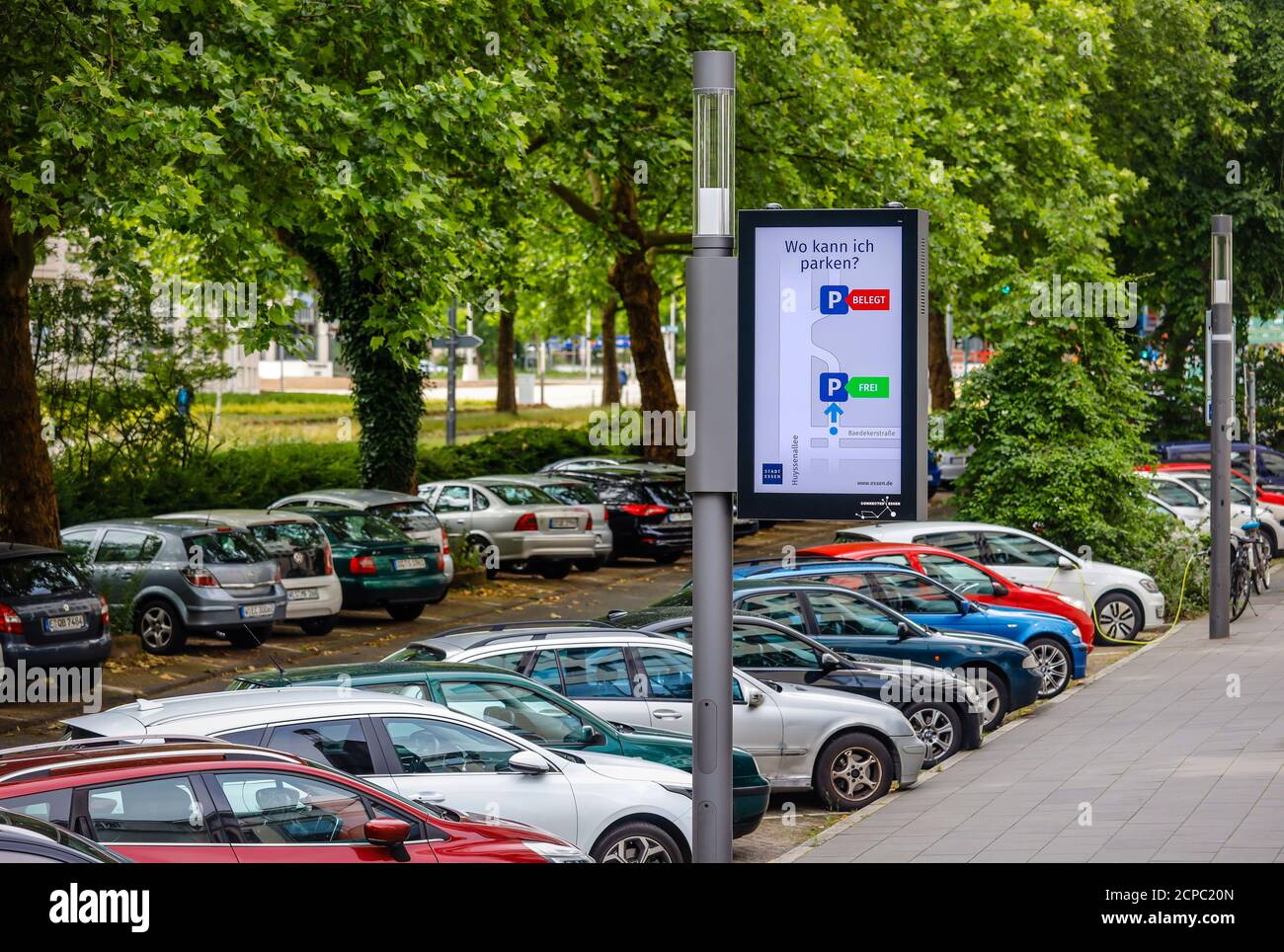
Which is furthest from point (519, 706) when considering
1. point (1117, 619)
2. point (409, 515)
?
point (1117, 619)

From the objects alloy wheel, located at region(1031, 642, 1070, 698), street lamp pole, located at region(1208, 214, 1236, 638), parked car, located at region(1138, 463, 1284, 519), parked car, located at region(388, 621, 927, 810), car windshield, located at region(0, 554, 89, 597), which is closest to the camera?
parked car, located at region(388, 621, 927, 810)

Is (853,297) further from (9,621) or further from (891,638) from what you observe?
(9,621)

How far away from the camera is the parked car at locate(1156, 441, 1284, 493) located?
33.4 metres

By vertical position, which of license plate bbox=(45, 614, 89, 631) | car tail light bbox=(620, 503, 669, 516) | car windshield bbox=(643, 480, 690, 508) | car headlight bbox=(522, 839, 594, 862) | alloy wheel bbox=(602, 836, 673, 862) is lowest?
alloy wheel bbox=(602, 836, 673, 862)

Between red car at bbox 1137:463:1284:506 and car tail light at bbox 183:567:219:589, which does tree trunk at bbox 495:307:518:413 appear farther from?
car tail light at bbox 183:567:219:589

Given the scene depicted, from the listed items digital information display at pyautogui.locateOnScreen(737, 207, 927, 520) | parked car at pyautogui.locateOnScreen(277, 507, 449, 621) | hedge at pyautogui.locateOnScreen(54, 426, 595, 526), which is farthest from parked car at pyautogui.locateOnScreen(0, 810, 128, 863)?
hedge at pyautogui.locateOnScreen(54, 426, 595, 526)

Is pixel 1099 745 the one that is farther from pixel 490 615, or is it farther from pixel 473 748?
pixel 490 615

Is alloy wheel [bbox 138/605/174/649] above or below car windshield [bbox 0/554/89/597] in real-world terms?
below

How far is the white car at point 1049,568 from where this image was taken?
20516 mm

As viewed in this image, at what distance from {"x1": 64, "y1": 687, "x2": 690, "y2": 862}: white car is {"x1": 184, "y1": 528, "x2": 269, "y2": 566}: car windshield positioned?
10.3 metres

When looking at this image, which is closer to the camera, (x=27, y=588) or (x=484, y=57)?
(x=27, y=588)

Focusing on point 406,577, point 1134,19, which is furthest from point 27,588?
point 1134,19

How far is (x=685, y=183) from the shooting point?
28672 millimetres

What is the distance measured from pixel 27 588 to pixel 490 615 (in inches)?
329
